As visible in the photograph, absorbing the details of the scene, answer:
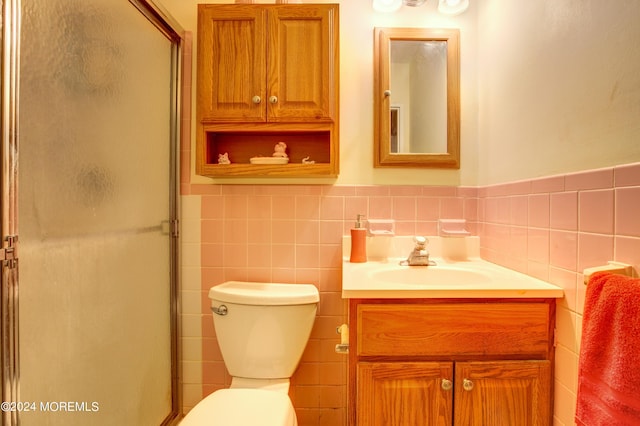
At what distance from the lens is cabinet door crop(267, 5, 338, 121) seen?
1306mm

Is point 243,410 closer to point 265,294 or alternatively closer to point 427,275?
point 265,294

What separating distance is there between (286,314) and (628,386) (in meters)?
0.98

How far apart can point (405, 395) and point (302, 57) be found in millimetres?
1221

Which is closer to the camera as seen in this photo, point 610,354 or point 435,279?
point 610,354

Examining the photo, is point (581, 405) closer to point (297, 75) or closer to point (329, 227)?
point (329, 227)

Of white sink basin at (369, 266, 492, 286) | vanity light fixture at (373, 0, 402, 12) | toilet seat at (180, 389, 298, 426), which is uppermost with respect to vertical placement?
vanity light fixture at (373, 0, 402, 12)

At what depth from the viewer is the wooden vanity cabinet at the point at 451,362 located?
92 centimetres

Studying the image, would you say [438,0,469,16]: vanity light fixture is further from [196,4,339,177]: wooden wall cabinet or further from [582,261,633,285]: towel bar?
Answer: [582,261,633,285]: towel bar

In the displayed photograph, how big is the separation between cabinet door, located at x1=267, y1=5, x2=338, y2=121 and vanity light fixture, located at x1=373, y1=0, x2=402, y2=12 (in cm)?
25

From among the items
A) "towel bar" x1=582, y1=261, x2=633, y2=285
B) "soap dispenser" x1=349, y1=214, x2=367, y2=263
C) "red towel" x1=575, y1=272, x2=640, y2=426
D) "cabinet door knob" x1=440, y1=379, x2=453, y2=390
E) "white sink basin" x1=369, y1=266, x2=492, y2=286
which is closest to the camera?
"red towel" x1=575, y1=272, x2=640, y2=426

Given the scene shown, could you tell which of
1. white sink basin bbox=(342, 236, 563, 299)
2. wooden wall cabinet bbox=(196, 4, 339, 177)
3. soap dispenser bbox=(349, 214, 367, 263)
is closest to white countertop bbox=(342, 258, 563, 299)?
white sink basin bbox=(342, 236, 563, 299)

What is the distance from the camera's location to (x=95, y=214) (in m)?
Result: 1.00

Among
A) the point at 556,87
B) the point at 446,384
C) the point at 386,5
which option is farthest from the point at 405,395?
the point at 386,5

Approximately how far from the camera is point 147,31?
127cm
